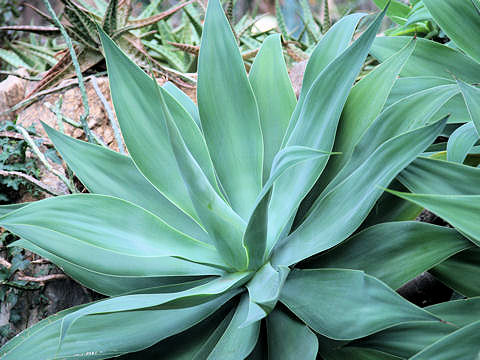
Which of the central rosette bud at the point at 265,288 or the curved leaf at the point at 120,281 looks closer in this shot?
the central rosette bud at the point at 265,288

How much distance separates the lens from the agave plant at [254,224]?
1.77 ft

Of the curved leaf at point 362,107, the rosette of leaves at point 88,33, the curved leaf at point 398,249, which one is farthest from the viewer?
the rosette of leaves at point 88,33

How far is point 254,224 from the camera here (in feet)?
1.88

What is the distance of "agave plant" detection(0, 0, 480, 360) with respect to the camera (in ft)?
1.77

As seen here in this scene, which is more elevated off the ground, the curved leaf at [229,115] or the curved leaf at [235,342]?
the curved leaf at [229,115]

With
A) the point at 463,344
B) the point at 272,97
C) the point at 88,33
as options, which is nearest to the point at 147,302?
the point at 463,344

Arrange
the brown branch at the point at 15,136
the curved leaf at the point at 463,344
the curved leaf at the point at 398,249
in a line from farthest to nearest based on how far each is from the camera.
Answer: the brown branch at the point at 15,136
the curved leaf at the point at 398,249
the curved leaf at the point at 463,344

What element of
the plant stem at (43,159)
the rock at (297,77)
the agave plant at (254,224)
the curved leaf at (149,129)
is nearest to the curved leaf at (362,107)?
the agave plant at (254,224)

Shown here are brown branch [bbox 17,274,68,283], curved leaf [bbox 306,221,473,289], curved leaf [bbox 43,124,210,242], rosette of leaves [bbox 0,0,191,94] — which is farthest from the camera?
rosette of leaves [bbox 0,0,191,94]

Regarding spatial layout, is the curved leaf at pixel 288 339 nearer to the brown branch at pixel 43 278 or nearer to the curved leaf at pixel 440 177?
the curved leaf at pixel 440 177

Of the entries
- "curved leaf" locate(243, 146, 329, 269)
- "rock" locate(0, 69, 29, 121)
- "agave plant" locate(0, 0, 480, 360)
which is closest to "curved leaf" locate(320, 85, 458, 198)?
"agave plant" locate(0, 0, 480, 360)

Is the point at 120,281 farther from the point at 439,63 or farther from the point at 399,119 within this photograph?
the point at 439,63

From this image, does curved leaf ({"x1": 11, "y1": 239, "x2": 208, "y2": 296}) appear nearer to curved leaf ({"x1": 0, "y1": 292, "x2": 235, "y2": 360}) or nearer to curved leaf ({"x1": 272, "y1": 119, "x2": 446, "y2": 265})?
curved leaf ({"x1": 0, "y1": 292, "x2": 235, "y2": 360})

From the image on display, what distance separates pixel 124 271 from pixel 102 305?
0.47ft
